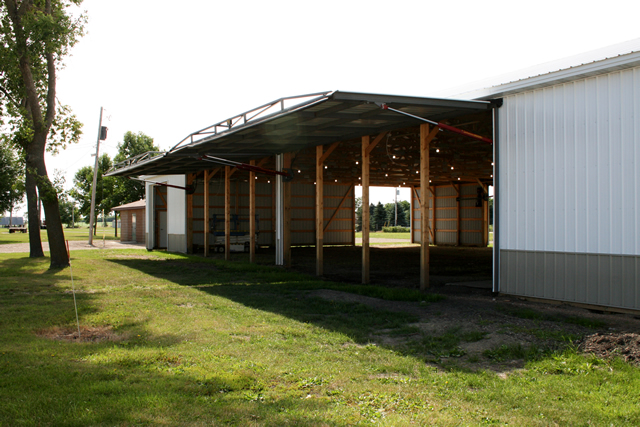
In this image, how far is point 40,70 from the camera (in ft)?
60.4

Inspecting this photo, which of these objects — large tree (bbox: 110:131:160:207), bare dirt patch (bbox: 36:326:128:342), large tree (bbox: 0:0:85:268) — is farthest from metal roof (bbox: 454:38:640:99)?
large tree (bbox: 110:131:160:207)

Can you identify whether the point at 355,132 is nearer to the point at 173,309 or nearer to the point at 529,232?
the point at 529,232

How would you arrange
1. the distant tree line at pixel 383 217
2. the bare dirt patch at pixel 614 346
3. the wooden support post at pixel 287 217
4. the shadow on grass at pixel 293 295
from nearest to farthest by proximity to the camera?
the bare dirt patch at pixel 614 346, the shadow on grass at pixel 293 295, the wooden support post at pixel 287 217, the distant tree line at pixel 383 217

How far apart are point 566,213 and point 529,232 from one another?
0.88 m

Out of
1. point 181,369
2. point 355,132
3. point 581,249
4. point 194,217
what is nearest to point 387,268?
point 355,132

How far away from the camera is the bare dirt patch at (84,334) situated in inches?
276

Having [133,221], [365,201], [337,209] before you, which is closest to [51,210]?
[365,201]

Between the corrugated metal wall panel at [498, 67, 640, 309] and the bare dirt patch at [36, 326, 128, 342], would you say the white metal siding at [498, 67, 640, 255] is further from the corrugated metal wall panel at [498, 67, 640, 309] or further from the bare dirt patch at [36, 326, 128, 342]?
the bare dirt patch at [36, 326, 128, 342]

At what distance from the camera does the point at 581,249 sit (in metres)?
9.16

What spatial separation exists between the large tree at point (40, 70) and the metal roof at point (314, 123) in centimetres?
415

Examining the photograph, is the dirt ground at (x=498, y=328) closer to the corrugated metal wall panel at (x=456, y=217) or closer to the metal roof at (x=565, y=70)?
the metal roof at (x=565, y=70)

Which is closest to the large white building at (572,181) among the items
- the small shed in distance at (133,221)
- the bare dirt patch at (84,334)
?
the bare dirt patch at (84,334)

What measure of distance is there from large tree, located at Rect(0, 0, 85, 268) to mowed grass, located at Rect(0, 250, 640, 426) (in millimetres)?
8388

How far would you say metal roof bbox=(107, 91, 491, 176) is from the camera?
9969 millimetres
